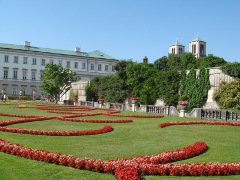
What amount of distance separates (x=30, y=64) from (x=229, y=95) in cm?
6094

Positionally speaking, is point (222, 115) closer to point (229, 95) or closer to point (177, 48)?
point (229, 95)

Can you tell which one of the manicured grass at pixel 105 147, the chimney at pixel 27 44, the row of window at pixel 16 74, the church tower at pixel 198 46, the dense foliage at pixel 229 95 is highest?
the church tower at pixel 198 46

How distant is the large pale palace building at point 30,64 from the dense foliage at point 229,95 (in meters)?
55.4

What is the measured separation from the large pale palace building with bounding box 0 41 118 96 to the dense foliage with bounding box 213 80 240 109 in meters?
55.4

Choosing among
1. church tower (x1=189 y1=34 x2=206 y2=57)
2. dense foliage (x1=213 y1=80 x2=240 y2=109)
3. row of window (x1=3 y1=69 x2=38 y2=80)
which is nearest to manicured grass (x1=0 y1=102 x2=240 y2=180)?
dense foliage (x1=213 y1=80 x2=240 y2=109)

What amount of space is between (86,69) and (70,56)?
5.81 meters

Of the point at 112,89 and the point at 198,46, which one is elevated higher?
the point at 198,46

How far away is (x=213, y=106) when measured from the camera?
26.4m

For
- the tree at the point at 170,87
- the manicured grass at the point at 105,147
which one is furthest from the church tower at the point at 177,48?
the manicured grass at the point at 105,147

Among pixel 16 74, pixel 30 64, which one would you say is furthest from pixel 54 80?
pixel 30 64

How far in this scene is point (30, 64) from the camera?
2980 inches

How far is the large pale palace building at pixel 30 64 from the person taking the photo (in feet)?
238

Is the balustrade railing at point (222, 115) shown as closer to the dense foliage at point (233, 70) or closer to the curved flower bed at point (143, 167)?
the dense foliage at point (233, 70)

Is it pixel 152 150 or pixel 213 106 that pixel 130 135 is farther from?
pixel 213 106
